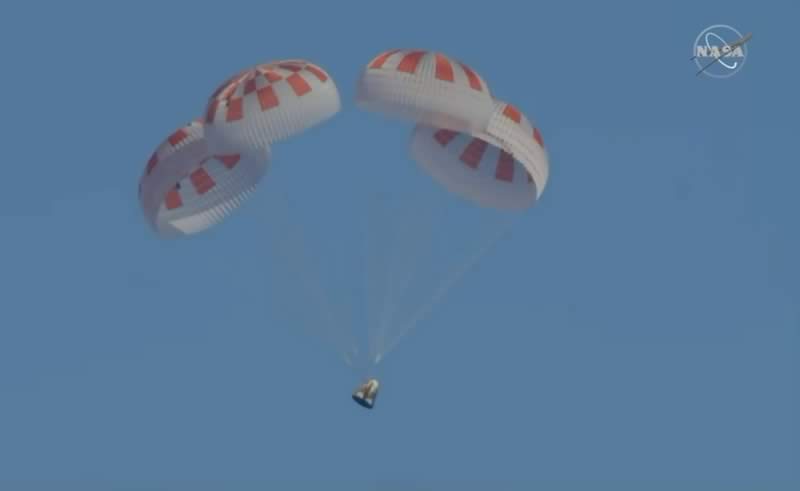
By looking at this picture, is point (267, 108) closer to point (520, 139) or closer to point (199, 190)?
point (199, 190)

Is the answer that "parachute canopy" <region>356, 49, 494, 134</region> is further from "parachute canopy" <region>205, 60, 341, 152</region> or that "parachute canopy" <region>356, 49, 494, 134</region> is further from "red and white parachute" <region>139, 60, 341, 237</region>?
"red and white parachute" <region>139, 60, 341, 237</region>

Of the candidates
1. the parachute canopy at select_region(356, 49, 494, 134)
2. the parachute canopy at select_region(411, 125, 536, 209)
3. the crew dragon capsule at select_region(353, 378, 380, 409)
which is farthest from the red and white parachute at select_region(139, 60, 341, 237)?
the crew dragon capsule at select_region(353, 378, 380, 409)

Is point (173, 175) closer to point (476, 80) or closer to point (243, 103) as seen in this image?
point (243, 103)

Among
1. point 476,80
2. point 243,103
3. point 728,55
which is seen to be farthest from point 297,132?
point 728,55

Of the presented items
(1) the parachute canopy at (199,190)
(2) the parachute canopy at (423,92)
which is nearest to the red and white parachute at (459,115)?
(2) the parachute canopy at (423,92)

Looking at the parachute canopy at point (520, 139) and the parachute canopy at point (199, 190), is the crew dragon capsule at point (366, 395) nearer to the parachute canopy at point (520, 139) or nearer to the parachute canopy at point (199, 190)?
the parachute canopy at point (199, 190)

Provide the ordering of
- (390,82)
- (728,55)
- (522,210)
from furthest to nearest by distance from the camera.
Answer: (728,55) → (522,210) → (390,82)

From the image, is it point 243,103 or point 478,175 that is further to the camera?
point 478,175
